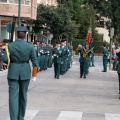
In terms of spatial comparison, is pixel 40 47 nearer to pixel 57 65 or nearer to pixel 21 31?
pixel 57 65

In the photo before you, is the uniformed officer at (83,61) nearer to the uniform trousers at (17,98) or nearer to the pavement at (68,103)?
the pavement at (68,103)

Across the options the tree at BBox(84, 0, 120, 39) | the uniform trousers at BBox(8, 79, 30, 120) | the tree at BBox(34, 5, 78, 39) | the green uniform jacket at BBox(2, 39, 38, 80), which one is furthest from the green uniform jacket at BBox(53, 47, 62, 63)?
the tree at BBox(34, 5, 78, 39)

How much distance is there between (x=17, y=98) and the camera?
9875 mm

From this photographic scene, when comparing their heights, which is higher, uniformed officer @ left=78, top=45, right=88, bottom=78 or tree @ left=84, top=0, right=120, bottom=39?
tree @ left=84, top=0, right=120, bottom=39

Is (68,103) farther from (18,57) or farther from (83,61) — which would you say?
(83,61)

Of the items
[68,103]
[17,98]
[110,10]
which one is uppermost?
[110,10]

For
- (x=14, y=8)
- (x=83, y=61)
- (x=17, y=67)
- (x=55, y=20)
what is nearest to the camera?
(x=17, y=67)

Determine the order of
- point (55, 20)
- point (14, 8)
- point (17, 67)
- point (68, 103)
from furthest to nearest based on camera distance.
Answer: point (55, 20)
point (14, 8)
point (68, 103)
point (17, 67)

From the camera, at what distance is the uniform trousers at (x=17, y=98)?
32.1 feet

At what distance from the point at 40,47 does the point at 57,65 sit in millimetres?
6272

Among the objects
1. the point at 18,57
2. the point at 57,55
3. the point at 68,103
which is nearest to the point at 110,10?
the point at 57,55

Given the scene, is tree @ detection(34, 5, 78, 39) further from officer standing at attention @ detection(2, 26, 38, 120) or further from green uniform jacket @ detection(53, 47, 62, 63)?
officer standing at attention @ detection(2, 26, 38, 120)

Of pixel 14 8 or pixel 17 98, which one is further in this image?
pixel 14 8

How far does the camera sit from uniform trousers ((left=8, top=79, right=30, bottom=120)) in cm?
979
